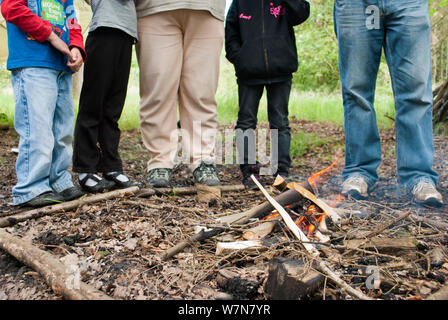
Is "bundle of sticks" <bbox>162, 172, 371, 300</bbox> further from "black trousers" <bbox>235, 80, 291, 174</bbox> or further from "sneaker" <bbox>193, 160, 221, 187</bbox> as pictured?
"black trousers" <bbox>235, 80, 291, 174</bbox>

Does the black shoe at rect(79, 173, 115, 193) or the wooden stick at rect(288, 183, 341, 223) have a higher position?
the wooden stick at rect(288, 183, 341, 223)

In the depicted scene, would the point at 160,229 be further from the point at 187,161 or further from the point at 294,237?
the point at 187,161

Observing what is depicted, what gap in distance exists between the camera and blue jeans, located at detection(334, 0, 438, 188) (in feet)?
8.01

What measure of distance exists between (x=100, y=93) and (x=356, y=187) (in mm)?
1875

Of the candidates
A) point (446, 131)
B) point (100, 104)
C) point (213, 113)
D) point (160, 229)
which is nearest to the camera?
point (160, 229)

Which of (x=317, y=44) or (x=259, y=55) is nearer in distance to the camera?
(x=259, y=55)

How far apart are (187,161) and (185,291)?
175 cm

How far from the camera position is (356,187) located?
252 centimetres

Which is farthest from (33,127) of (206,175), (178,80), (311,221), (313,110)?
(313,110)

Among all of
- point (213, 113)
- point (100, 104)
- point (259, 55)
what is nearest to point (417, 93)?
point (259, 55)

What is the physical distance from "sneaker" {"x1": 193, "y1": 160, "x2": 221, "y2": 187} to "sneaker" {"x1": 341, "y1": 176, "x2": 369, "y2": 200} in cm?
93

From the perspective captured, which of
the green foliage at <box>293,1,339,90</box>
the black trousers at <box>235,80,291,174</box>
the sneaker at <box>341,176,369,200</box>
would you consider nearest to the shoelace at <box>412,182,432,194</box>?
the sneaker at <box>341,176,369,200</box>

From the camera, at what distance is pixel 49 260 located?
1.54 meters
